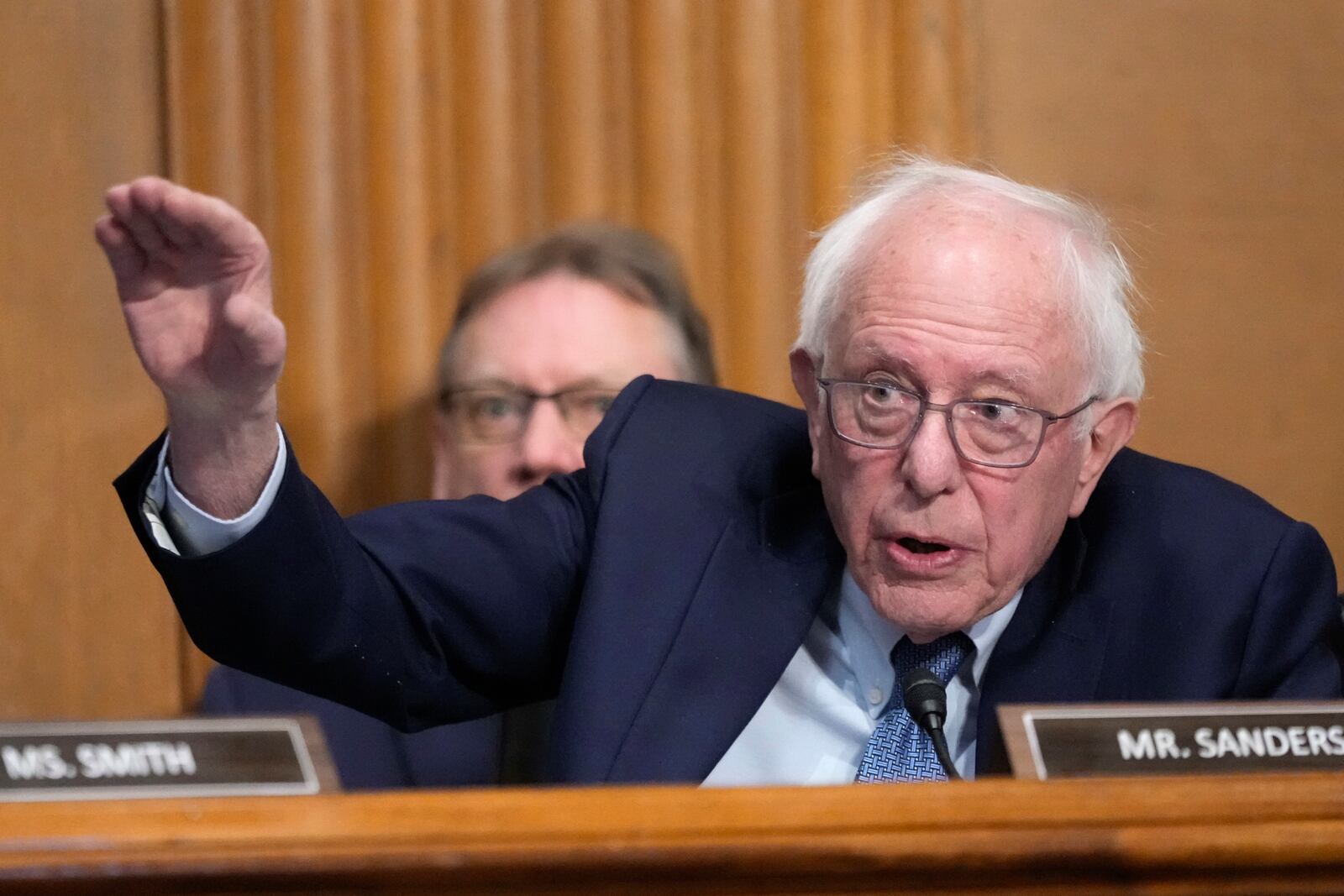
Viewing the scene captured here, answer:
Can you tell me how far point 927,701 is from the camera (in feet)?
4.24

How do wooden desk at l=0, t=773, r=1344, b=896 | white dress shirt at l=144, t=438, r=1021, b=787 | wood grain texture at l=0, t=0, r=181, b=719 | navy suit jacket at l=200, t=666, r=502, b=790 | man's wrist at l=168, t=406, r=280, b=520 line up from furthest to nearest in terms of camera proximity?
wood grain texture at l=0, t=0, r=181, b=719, navy suit jacket at l=200, t=666, r=502, b=790, white dress shirt at l=144, t=438, r=1021, b=787, man's wrist at l=168, t=406, r=280, b=520, wooden desk at l=0, t=773, r=1344, b=896

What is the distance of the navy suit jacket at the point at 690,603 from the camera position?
153cm

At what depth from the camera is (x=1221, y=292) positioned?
2.85 metres

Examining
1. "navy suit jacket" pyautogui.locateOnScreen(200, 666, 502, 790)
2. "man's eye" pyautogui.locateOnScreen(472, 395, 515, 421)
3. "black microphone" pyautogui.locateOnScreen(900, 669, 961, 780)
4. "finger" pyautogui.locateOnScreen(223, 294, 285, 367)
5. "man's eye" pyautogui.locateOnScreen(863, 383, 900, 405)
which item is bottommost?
"navy suit jacket" pyautogui.locateOnScreen(200, 666, 502, 790)

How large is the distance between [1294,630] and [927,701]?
0.56 metres

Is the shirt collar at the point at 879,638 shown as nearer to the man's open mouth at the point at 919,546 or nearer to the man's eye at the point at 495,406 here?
the man's open mouth at the point at 919,546

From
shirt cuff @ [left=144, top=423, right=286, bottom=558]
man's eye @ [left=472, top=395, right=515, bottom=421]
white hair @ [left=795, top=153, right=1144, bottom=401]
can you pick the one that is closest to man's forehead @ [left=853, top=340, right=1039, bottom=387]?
white hair @ [left=795, top=153, right=1144, bottom=401]

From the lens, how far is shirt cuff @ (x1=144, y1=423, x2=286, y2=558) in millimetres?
1316

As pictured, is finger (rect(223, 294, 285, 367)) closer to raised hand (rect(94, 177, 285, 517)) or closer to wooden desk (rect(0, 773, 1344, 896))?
raised hand (rect(94, 177, 285, 517))

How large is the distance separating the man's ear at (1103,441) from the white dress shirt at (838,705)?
0.14 m

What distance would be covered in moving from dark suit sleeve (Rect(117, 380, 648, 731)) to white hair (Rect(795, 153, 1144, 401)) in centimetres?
26

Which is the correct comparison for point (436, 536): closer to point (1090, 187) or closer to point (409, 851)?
point (409, 851)

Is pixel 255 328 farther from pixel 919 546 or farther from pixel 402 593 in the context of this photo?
pixel 919 546

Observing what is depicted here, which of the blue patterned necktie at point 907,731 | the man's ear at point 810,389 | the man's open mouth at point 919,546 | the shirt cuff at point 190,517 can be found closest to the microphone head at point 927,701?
the blue patterned necktie at point 907,731
